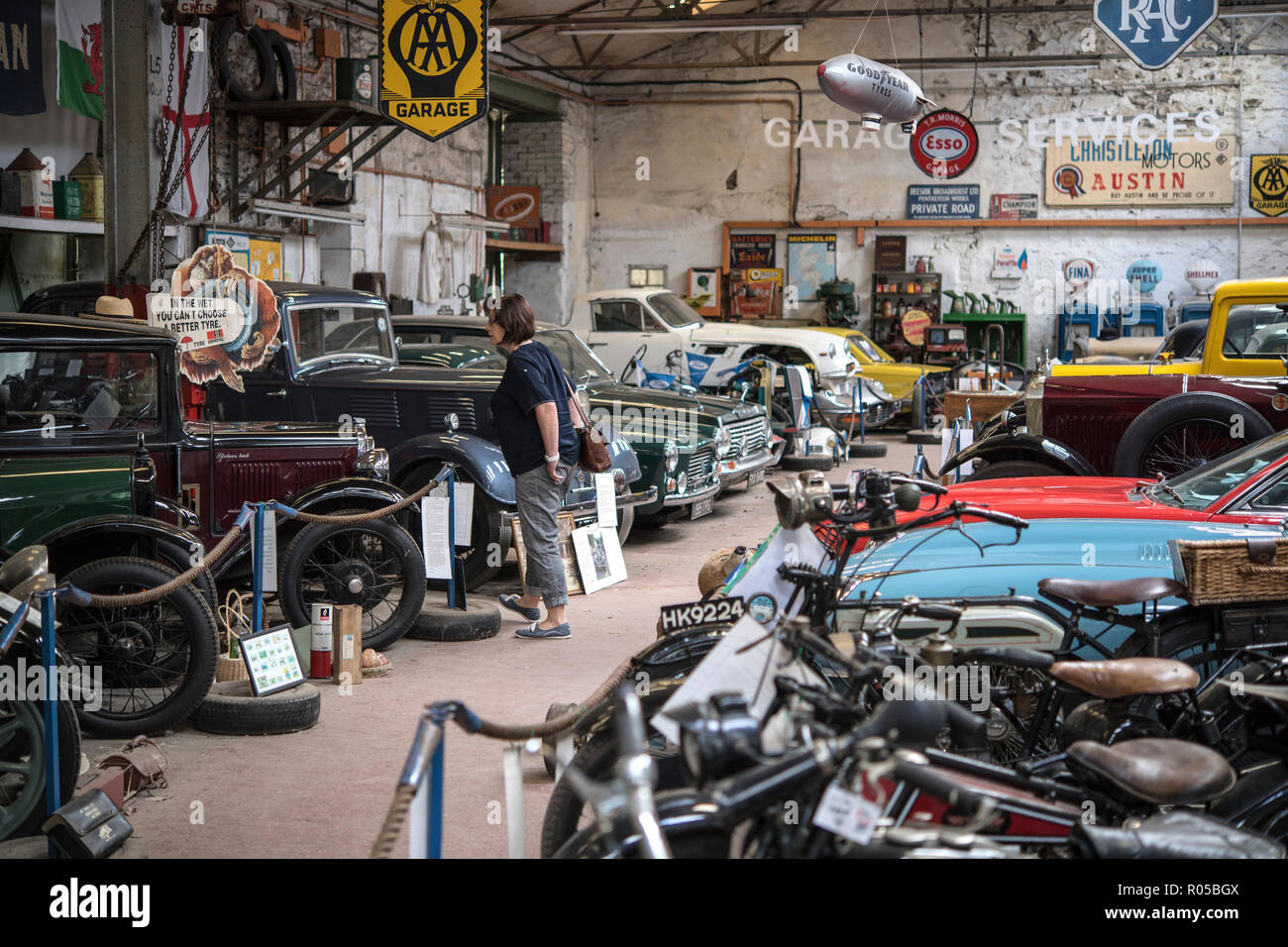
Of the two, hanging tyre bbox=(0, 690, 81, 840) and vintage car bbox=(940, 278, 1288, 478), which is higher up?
vintage car bbox=(940, 278, 1288, 478)

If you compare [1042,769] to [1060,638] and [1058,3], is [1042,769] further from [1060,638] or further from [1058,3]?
[1058,3]

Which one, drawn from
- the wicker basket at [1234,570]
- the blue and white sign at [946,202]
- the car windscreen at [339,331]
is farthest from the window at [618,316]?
the wicker basket at [1234,570]

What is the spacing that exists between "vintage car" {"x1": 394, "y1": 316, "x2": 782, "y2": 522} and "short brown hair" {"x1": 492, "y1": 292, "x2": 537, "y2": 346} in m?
2.48

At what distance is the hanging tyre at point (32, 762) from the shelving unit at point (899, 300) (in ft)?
58.8

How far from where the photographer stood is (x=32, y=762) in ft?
13.3

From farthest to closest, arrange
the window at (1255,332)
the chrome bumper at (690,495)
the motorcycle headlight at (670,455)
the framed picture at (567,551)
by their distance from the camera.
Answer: the chrome bumper at (690,495) < the motorcycle headlight at (670,455) < the window at (1255,332) < the framed picture at (567,551)

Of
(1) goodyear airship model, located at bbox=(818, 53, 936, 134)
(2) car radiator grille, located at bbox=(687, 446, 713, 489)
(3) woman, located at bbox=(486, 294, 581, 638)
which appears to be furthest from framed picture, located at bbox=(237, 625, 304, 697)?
(1) goodyear airship model, located at bbox=(818, 53, 936, 134)

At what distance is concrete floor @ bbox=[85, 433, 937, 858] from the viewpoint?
411 centimetres

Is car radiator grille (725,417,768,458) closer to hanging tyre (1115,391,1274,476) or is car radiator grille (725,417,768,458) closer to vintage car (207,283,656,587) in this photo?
vintage car (207,283,656,587)

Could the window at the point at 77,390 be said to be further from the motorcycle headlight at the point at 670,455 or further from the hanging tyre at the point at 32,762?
the motorcycle headlight at the point at 670,455

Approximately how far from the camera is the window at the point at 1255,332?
8.68m

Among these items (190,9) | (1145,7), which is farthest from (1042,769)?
(190,9)

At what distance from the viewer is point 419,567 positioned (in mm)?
6449
